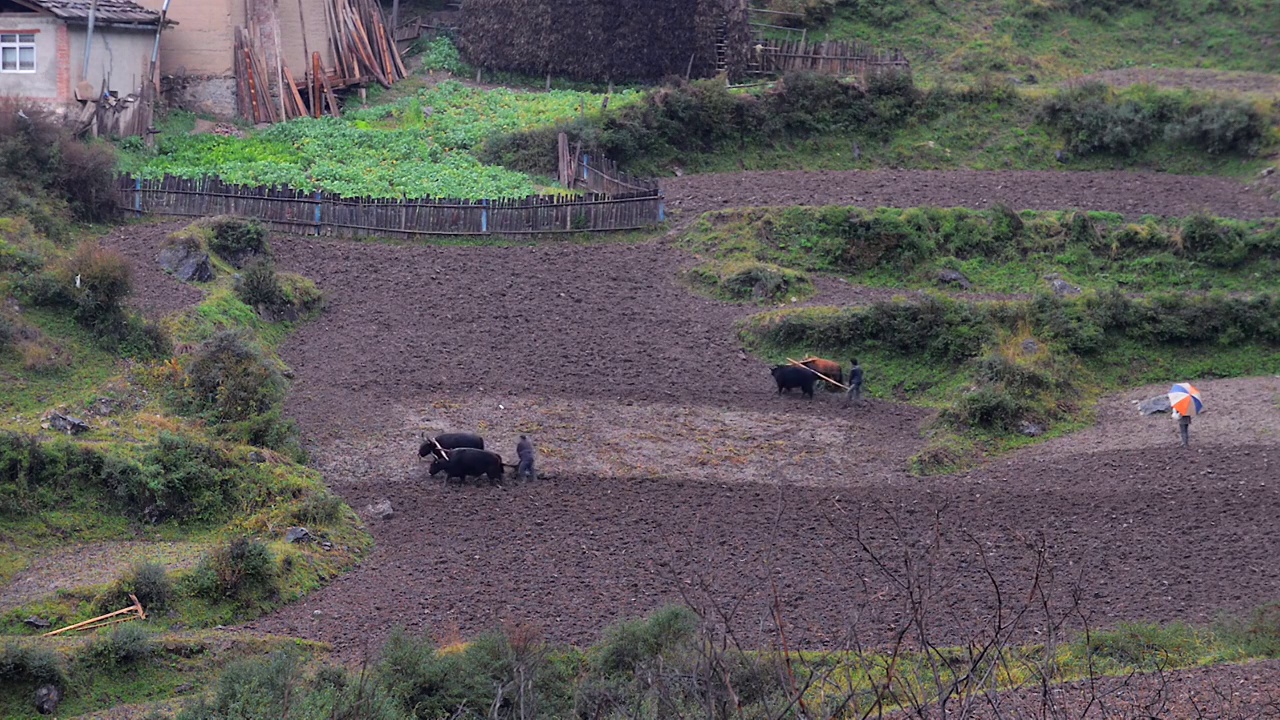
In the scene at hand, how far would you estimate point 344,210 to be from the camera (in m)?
27.5

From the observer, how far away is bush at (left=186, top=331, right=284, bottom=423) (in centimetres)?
1934

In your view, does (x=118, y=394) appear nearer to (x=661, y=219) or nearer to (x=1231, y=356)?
(x=661, y=219)

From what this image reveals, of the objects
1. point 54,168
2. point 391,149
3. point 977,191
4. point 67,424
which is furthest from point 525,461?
point 977,191

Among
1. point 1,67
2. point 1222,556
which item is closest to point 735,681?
point 1222,556

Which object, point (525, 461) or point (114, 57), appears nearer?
point (525, 461)

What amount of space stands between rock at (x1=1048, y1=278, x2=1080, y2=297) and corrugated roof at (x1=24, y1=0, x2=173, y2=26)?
20.8 m

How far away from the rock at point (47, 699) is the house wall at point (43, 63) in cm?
2068

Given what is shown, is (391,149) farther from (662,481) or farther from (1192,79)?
(1192,79)

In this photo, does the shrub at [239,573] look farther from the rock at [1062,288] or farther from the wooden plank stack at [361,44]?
the wooden plank stack at [361,44]

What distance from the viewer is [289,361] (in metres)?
22.8

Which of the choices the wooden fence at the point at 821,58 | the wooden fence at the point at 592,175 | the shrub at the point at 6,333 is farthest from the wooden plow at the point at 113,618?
the wooden fence at the point at 821,58

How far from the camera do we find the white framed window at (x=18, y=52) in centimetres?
2984

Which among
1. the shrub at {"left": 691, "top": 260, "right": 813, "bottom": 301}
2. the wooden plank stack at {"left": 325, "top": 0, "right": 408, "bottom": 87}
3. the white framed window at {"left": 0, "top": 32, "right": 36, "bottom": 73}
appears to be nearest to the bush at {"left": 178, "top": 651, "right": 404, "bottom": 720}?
the shrub at {"left": 691, "top": 260, "right": 813, "bottom": 301}

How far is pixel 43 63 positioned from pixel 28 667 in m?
21.1
